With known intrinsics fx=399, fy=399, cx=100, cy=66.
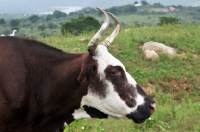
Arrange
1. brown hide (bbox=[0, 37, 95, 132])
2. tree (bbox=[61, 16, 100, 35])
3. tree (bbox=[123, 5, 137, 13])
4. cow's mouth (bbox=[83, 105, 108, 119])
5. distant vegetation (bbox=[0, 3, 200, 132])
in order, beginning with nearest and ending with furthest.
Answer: brown hide (bbox=[0, 37, 95, 132]) → cow's mouth (bbox=[83, 105, 108, 119]) → distant vegetation (bbox=[0, 3, 200, 132]) → tree (bbox=[61, 16, 100, 35]) → tree (bbox=[123, 5, 137, 13])

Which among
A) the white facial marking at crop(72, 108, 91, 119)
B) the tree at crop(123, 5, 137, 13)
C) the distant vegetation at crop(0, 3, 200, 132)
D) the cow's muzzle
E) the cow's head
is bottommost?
the tree at crop(123, 5, 137, 13)

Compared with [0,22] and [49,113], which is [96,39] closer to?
[49,113]

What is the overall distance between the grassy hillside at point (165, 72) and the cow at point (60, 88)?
2.54m

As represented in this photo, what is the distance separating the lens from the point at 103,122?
26.5 feet

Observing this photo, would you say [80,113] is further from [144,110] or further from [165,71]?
[165,71]

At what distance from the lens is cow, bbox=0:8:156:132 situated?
4887 millimetres

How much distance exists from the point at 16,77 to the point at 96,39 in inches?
42.4

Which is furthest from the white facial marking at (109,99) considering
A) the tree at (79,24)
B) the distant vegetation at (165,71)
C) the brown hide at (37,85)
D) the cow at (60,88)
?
the tree at (79,24)

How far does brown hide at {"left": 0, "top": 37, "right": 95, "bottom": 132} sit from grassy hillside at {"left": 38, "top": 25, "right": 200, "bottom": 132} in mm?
2538

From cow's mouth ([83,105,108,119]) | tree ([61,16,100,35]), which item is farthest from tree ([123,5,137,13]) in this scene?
cow's mouth ([83,105,108,119])

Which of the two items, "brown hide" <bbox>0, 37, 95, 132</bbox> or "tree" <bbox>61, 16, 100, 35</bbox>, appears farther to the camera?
"tree" <bbox>61, 16, 100, 35</bbox>

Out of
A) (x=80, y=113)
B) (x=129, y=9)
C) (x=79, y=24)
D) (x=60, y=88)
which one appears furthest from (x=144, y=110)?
(x=129, y=9)

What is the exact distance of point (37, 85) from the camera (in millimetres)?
5078

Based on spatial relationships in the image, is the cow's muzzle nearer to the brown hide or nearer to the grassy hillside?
the brown hide
